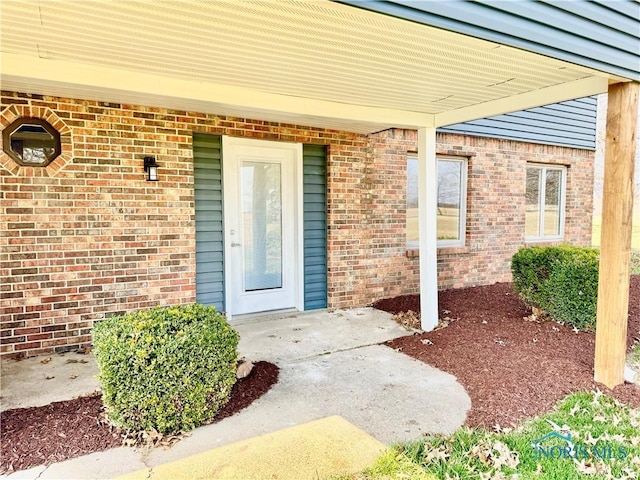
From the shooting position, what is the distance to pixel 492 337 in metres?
4.59

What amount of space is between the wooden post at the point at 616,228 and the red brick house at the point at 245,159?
273 millimetres

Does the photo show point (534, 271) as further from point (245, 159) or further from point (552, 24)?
point (245, 159)

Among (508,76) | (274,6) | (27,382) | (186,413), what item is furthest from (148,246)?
(508,76)

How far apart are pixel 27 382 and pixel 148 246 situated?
5.45 ft

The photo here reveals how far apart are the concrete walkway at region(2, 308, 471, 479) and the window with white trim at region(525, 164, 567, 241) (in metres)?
4.59

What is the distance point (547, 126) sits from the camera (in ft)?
25.1

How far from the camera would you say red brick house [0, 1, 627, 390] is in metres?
2.74

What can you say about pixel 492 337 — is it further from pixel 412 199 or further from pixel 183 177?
pixel 183 177

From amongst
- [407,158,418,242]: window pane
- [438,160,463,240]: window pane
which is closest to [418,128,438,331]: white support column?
[407,158,418,242]: window pane

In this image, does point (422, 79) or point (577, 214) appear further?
point (577, 214)

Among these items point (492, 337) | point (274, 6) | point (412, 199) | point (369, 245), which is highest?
point (274, 6)

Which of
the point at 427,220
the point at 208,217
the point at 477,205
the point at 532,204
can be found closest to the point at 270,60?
the point at 208,217

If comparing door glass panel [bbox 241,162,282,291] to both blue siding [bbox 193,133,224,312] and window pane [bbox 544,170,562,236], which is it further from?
window pane [bbox 544,170,562,236]

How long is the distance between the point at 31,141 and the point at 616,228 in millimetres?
5262
